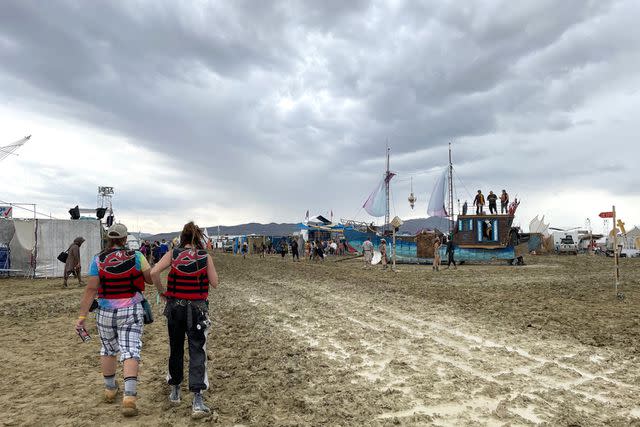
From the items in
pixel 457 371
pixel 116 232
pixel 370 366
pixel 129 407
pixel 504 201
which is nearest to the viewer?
pixel 129 407

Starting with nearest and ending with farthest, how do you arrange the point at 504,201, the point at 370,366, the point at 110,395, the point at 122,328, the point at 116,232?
the point at 122,328 < the point at 116,232 < the point at 110,395 < the point at 370,366 < the point at 504,201

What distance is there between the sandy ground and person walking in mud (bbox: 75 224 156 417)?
59cm

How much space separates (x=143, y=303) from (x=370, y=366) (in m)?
3.18

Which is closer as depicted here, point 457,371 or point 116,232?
point 116,232

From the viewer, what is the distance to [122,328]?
4.44 meters

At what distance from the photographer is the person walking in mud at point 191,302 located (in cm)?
434

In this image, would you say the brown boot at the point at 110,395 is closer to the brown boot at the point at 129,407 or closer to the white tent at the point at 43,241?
the brown boot at the point at 129,407

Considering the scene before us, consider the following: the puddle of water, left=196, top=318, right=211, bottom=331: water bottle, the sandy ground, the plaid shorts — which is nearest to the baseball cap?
the plaid shorts

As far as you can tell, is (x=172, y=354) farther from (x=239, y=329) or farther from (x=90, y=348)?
(x=239, y=329)

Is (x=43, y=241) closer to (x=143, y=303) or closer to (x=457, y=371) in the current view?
(x=143, y=303)

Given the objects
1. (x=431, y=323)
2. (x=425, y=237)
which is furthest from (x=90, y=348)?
(x=425, y=237)

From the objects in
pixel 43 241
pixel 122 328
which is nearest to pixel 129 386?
pixel 122 328

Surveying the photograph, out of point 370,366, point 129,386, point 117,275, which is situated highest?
point 117,275

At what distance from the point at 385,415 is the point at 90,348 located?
5.50 m
